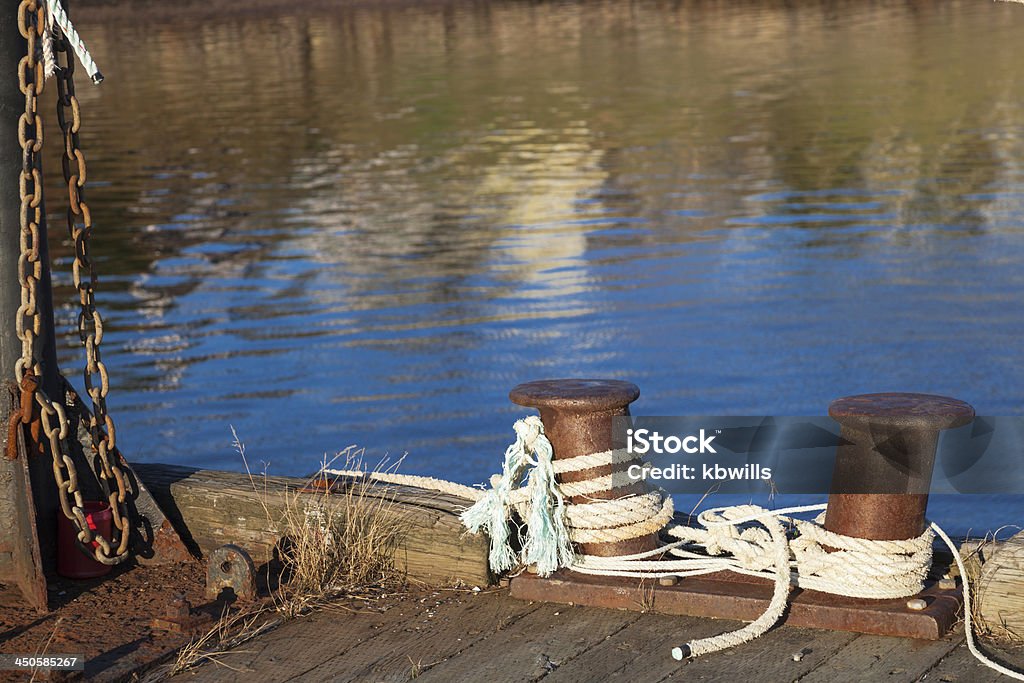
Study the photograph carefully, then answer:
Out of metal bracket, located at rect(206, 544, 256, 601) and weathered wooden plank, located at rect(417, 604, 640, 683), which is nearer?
weathered wooden plank, located at rect(417, 604, 640, 683)

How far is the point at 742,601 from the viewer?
181 inches

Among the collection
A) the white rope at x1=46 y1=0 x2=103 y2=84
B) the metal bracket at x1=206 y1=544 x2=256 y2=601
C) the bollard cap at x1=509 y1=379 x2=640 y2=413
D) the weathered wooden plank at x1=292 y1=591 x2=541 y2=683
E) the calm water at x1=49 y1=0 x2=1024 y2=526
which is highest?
the white rope at x1=46 y1=0 x2=103 y2=84

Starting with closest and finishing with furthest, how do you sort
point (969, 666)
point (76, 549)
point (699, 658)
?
point (969, 666) < point (699, 658) < point (76, 549)

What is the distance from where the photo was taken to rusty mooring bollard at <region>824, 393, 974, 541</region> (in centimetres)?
446

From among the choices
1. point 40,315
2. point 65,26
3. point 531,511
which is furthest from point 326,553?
point 65,26

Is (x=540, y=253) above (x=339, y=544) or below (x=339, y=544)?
below

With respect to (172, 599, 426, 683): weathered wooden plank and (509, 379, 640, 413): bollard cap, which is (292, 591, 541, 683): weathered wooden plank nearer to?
(172, 599, 426, 683): weathered wooden plank

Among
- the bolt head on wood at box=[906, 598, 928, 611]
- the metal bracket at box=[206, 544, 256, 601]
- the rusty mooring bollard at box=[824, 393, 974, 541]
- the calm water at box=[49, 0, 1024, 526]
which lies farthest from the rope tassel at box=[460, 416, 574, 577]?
the calm water at box=[49, 0, 1024, 526]

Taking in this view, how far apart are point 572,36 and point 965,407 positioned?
49.4 meters

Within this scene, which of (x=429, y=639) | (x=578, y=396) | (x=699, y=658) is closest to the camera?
(x=699, y=658)

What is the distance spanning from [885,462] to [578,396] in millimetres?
956

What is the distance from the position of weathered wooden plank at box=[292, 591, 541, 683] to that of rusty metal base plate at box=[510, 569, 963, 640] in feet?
0.37

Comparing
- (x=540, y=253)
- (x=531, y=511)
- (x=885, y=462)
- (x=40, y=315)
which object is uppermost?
(x=40, y=315)

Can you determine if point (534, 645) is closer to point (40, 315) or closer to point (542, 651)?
point (542, 651)
